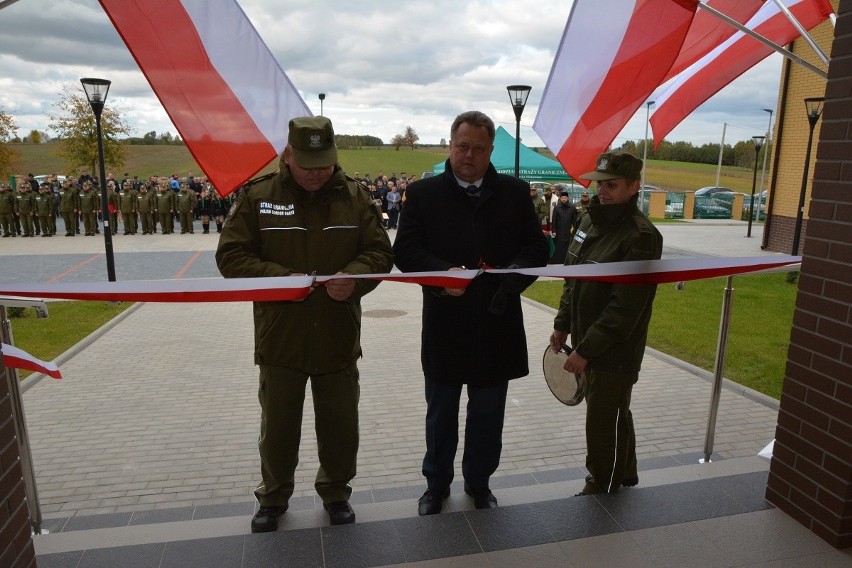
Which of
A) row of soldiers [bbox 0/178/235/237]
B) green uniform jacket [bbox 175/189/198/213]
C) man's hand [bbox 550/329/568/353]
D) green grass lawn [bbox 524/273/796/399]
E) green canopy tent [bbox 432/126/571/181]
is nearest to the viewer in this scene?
man's hand [bbox 550/329/568/353]

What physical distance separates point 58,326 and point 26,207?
54.0 feet

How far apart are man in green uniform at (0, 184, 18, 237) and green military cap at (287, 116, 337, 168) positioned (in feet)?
79.3

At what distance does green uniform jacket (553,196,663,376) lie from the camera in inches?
123

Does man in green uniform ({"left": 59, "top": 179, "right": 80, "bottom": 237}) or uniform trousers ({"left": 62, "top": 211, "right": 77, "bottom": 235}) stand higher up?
man in green uniform ({"left": 59, "top": 179, "right": 80, "bottom": 237})

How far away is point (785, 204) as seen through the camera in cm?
1952

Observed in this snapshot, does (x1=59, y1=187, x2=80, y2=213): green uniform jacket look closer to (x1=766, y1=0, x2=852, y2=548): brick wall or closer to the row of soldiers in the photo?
the row of soldiers

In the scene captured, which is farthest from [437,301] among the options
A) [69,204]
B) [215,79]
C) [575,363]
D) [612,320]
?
[69,204]

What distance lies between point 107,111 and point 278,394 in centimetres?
4213

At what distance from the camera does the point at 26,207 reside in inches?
875

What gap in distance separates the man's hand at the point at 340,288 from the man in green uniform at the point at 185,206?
76.4 feet

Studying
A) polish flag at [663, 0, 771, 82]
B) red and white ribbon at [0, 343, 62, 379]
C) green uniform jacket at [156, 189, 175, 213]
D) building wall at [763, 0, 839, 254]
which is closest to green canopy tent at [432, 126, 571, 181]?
building wall at [763, 0, 839, 254]

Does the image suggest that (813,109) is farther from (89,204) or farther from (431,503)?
(89,204)

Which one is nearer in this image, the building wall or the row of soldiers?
the building wall

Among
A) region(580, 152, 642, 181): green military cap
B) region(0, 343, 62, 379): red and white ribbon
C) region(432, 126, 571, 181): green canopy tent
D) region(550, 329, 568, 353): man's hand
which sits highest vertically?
region(432, 126, 571, 181): green canopy tent
